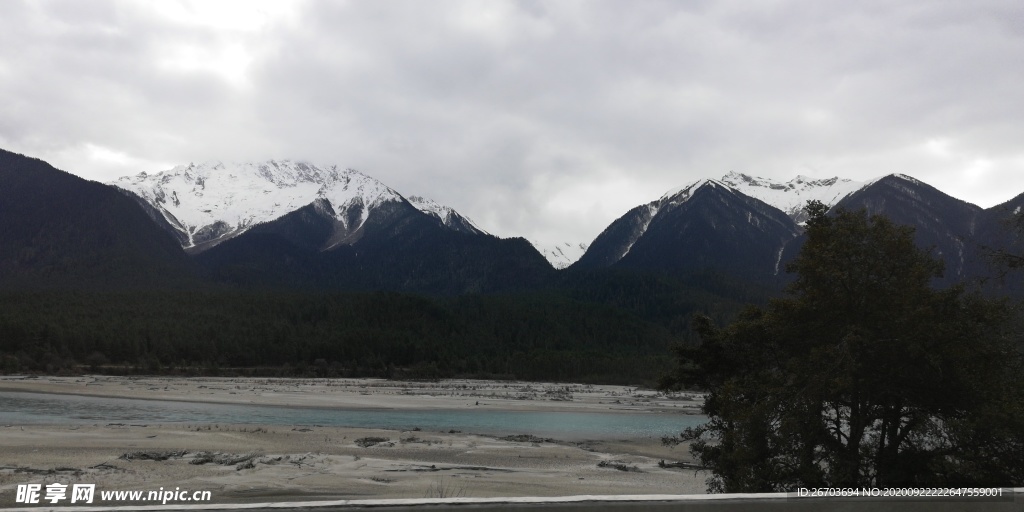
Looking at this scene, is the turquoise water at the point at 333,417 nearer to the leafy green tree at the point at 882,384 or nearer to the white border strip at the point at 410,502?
the leafy green tree at the point at 882,384

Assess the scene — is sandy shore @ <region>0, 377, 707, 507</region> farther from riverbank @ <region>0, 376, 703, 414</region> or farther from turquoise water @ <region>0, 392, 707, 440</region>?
riverbank @ <region>0, 376, 703, 414</region>

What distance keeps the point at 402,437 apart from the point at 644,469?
47.0 ft

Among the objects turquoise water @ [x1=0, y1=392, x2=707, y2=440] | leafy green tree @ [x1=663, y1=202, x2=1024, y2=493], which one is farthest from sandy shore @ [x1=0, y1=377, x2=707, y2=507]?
leafy green tree @ [x1=663, y1=202, x2=1024, y2=493]

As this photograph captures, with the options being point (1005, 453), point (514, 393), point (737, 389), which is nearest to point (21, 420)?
point (737, 389)

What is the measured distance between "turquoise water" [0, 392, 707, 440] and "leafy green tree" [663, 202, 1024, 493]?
29.8 meters

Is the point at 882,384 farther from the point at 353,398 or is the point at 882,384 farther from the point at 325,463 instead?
the point at 353,398

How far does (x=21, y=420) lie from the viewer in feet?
138

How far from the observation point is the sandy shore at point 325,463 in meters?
22.7

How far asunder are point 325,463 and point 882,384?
20.6 m

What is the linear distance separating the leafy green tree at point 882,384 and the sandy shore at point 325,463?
22.5 ft

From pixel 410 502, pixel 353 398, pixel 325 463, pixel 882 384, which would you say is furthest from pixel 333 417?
pixel 410 502

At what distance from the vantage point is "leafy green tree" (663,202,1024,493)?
1469 cm

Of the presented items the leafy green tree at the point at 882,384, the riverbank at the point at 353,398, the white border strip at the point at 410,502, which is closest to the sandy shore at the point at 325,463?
the leafy green tree at the point at 882,384

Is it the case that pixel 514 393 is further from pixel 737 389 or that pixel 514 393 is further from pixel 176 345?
pixel 737 389
